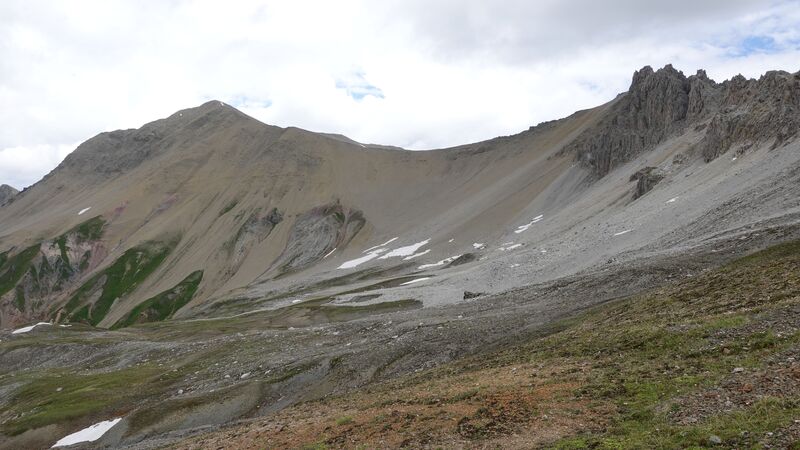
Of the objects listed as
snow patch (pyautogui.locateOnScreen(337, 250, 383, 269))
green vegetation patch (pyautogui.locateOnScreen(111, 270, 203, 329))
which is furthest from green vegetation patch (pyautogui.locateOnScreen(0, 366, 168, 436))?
green vegetation patch (pyautogui.locateOnScreen(111, 270, 203, 329))

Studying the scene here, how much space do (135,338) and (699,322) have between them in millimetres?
88645

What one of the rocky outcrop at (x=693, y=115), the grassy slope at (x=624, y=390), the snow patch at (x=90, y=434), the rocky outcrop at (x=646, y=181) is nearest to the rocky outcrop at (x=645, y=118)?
the rocky outcrop at (x=693, y=115)

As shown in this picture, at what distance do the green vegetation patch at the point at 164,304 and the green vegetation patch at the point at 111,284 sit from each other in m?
21.8

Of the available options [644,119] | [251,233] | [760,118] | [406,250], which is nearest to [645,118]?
[644,119]

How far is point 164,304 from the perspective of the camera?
Answer: 165375 mm

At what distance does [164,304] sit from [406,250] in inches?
3088

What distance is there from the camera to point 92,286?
191750 mm

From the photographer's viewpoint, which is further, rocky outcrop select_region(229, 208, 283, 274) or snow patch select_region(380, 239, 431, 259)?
rocky outcrop select_region(229, 208, 283, 274)

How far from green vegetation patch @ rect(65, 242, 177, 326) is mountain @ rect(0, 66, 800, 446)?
2.11 feet

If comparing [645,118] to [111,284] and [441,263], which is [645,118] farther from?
[111,284]

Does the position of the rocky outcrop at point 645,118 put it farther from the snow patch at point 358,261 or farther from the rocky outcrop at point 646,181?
the snow patch at point 358,261

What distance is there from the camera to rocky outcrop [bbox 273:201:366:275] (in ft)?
547

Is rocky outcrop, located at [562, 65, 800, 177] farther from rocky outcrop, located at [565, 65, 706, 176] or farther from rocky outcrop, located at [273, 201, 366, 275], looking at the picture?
rocky outcrop, located at [273, 201, 366, 275]

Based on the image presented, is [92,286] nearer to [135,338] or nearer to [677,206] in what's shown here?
[135,338]
